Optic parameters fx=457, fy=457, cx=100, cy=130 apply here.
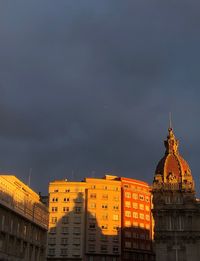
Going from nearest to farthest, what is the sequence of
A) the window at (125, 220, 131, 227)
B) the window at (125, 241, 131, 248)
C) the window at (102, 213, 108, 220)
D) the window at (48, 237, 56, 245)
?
the window at (48, 237, 56, 245) → the window at (125, 241, 131, 248) → the window at (102, 213, 108, 220) → the window at (125, 220, 131, 227)

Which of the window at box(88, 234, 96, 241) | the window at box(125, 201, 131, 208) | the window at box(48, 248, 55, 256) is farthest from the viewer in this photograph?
the window at box(125, 201, 131, 208)

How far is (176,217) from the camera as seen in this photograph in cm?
12406

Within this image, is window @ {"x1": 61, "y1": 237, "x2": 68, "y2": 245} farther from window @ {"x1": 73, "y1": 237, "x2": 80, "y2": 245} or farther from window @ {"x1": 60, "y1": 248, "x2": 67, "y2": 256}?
window @ {"x1": 73, "y1": 237, "x2": 80, "y2": 245}

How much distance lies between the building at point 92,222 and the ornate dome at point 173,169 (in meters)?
16.8

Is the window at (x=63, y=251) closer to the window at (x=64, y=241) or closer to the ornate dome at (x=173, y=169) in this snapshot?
the window at (x=64, y=241)

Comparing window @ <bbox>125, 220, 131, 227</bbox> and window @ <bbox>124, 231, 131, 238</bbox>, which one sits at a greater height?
window @ <bbox>125, 220, 131, 227</bbox>

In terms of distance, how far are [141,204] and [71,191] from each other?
78.9 feet

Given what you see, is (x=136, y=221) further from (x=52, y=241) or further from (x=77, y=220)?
(x=52, y=241)

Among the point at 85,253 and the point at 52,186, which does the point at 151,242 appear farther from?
the point at 52,186

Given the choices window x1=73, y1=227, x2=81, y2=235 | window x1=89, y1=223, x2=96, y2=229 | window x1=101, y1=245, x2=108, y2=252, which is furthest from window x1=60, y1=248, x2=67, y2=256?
window x1=101, y1=245, x2=108, y2=252

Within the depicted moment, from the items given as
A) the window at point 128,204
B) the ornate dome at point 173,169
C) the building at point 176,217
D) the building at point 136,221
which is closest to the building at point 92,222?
the building at point 136,221

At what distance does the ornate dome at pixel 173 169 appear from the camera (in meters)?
133

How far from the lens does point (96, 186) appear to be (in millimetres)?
146875

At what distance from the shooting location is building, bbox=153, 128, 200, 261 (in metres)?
120
